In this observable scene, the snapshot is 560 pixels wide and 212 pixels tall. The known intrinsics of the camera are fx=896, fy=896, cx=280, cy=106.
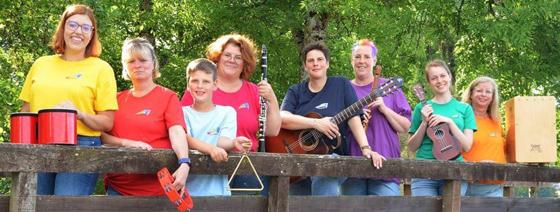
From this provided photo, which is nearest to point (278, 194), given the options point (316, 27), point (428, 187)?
point (428, 187)

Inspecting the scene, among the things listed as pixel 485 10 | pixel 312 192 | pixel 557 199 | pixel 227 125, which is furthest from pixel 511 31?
pixel 227 125

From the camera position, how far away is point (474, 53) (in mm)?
14539

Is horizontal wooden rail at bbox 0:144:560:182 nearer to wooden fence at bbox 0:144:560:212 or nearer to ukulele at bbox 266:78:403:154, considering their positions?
wooden fence at bbox 0:144:560:212

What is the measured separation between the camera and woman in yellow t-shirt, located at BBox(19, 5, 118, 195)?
4562mm

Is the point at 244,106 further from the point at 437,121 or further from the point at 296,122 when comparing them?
the point at 437,121

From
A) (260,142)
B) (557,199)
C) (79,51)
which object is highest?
(79,51)

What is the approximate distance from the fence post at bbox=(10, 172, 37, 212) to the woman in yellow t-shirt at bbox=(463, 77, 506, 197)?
135 inches

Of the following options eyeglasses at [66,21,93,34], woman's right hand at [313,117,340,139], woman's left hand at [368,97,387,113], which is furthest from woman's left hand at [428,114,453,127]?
eyeglasses at [66,21,93,34]

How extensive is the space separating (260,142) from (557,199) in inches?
93.7

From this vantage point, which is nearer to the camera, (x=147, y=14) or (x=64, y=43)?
(x=64, y=43)

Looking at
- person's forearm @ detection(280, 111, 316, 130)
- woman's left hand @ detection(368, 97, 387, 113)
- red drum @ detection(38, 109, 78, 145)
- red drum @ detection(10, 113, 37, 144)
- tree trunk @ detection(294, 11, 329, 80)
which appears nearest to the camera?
red drum @ detection(38, 109, 78, 145)

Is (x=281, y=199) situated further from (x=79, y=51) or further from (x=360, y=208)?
(x=79, y=51)

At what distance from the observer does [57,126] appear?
4.20 meters

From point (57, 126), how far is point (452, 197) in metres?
2.70
